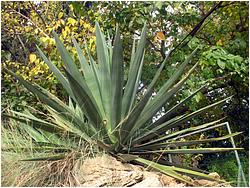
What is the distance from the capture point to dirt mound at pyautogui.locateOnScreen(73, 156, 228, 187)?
2447mm

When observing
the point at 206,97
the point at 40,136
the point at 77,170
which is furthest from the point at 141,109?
the point at 206,97

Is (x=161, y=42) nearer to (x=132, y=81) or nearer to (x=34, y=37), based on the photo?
(x=34, y=37)

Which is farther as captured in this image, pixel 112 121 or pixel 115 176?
pixel 112 121

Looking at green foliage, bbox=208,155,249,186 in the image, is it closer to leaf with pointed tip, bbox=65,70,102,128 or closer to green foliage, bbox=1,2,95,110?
green foliage, bbox=1,2,95,110

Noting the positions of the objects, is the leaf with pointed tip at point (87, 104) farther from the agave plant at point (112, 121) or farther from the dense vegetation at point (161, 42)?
the dense vegetation at point (161, 42)

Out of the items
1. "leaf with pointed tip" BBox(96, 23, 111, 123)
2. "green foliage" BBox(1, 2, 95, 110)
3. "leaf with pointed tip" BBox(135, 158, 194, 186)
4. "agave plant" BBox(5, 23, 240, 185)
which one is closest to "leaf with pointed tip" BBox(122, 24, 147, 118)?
"agave plant" BBox(5, 23, 240, 185)

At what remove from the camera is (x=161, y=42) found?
5582mm

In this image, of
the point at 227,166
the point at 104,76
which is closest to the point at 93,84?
the point at 104,76

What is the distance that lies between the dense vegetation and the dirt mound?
4.96 feet

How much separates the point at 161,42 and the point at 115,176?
3380mm

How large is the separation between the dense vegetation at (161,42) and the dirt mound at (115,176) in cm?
151

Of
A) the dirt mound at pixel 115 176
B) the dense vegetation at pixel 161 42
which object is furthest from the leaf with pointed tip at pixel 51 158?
the dense vegetation at pixel 161 42

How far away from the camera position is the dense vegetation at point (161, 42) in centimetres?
464

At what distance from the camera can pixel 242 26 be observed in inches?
226
